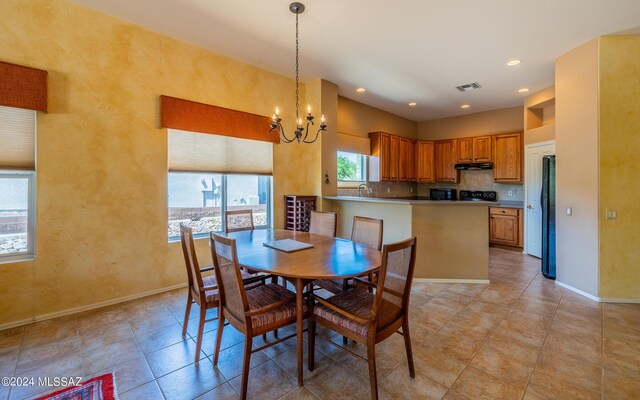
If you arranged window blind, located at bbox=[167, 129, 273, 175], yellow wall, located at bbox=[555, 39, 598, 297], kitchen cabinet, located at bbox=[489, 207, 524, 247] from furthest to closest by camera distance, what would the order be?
kitchen cabinet, located at bbox=[489, 207, 524, 247]
window blind, located at bbox=[167, 129, 273, 175]
yellow wall, located at bbox=[555, 39, 598, 297]

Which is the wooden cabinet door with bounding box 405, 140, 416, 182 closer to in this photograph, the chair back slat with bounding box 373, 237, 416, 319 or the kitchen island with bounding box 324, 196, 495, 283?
the kitchen island with bounding box 324, 196, 495, 283

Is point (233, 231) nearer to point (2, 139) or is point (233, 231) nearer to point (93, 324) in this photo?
point (93, 324)

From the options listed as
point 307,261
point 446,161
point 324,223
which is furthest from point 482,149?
point 307,261

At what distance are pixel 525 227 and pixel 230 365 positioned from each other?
578cm

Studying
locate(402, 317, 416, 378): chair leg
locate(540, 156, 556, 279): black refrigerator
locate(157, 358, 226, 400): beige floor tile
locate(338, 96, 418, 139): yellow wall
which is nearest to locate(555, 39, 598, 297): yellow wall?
locate(540, 156, 556, 279): black refrigerator

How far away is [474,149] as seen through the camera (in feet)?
20.8

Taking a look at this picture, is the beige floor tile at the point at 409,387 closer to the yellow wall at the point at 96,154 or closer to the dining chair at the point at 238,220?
the dining chair at the point at 238,220

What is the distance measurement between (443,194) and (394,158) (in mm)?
1730

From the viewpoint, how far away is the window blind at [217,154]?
3479 millimetres

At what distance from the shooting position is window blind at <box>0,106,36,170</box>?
2.49 metres

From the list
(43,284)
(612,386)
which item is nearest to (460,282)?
(612,386)

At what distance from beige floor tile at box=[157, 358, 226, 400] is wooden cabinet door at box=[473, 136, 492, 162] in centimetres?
641

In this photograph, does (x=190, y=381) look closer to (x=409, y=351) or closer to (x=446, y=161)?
(x=409, y=351)

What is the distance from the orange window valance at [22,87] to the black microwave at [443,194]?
708cm
